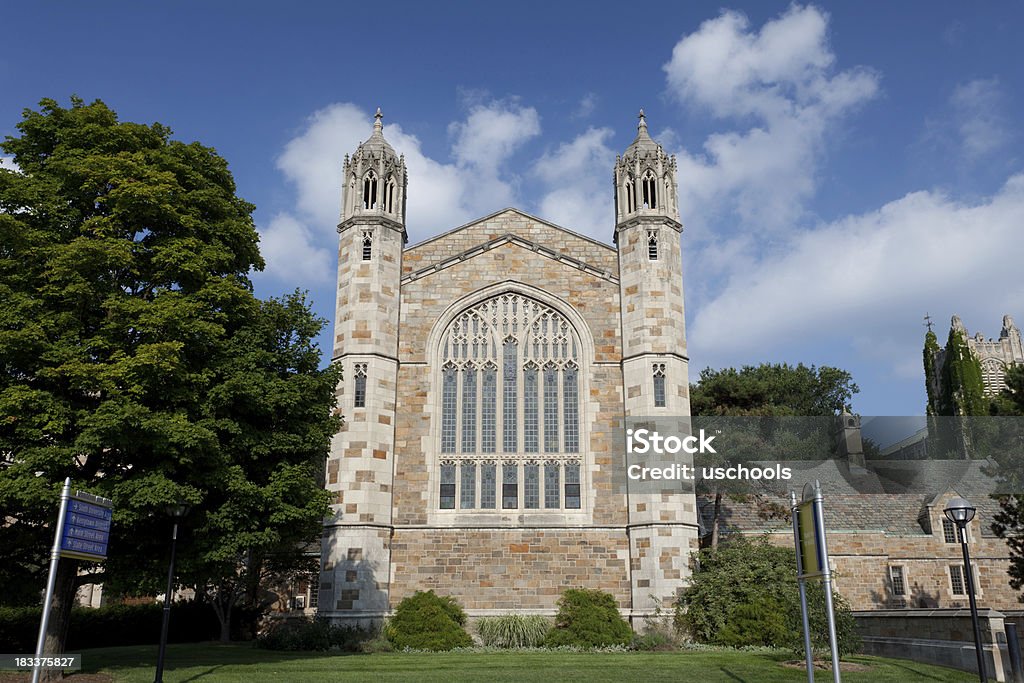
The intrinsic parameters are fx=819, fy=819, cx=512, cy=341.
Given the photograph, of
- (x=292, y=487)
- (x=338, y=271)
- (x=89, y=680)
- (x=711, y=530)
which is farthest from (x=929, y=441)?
(x=89, y=680)

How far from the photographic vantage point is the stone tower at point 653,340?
23156 mm

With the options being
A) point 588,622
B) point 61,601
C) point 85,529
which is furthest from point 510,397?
point 85,529

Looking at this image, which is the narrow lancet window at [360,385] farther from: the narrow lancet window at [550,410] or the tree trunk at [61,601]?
the tree trunk at [61,601]

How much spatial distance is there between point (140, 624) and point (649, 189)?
2238 cm

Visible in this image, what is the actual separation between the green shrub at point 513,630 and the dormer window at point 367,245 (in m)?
11.6

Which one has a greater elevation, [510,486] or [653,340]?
[653,340]

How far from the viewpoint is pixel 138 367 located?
577 inches

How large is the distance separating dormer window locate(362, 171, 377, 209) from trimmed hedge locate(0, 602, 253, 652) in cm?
1447

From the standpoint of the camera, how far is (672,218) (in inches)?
1055

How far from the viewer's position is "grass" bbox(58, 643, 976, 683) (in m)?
15.7

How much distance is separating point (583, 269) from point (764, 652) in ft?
41.2

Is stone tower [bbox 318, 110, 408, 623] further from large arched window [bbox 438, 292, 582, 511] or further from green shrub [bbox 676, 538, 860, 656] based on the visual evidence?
green shrub [bbox 676, 538, 860, 656]

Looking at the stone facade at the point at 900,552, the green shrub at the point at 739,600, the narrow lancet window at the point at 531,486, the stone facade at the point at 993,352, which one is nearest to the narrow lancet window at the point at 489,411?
the narrow lancet window at the point at 531,486

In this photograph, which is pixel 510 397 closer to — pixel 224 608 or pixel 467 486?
pixel 467 486
